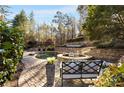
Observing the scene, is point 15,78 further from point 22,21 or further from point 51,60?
point 22,21

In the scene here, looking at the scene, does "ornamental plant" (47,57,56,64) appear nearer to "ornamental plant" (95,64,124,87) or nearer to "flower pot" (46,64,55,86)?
"flower pot" (46,64,55,86)

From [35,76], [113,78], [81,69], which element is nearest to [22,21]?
[81,69]

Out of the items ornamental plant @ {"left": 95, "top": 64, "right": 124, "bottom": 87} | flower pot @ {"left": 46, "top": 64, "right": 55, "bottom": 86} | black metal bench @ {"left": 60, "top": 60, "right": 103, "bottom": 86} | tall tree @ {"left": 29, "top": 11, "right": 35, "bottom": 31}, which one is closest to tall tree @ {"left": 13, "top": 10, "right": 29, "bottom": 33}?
tall tree @ {"left": 29, "top": 11, "right": 35, "bottom": 31}

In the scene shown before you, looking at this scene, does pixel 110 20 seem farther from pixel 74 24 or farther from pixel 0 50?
pixel 0 50

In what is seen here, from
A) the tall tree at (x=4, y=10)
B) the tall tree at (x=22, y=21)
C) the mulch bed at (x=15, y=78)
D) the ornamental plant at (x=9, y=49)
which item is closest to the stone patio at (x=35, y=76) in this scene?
the mulch bed at (x=15, y=78)

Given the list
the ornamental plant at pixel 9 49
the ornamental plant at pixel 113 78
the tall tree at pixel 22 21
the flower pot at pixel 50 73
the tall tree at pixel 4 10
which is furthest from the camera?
the flower pot at pixel 50 73

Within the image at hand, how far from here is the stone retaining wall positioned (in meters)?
8.66

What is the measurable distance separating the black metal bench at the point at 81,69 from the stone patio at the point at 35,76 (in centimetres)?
11

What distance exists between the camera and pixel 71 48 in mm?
8875

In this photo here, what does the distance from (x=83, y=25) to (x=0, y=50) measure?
1.59m

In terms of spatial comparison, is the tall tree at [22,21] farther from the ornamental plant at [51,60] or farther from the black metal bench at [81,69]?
the black metal bench at [81,69]

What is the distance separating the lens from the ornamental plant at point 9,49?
8531 mm

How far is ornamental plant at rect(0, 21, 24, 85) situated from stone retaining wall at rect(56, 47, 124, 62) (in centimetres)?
97

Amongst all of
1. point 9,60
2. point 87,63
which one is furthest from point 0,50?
point 87,63
